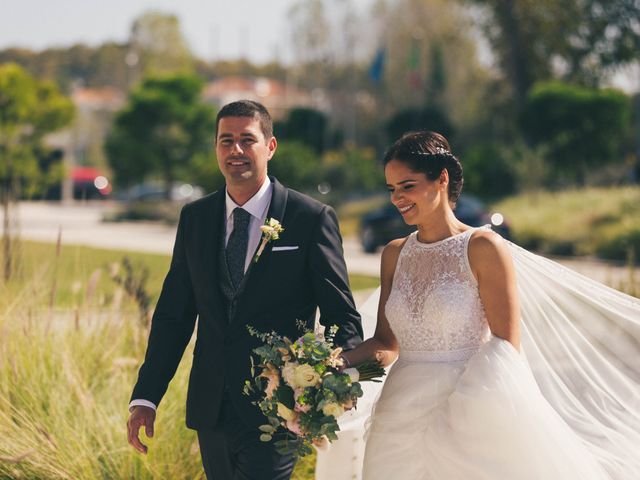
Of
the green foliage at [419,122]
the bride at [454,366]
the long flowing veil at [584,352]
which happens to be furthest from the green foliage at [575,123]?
the bride at [454,366]

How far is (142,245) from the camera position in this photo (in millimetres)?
24891

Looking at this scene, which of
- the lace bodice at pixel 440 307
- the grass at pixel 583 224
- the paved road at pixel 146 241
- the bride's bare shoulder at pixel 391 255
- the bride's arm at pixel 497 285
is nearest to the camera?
the bride's arm at pixel 497 285

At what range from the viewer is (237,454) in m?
3.49

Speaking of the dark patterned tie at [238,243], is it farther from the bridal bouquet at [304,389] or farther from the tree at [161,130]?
the tree at [161,130]

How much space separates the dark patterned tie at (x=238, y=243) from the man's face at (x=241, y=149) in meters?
0.13

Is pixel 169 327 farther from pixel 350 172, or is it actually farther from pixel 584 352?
pixel 350 172

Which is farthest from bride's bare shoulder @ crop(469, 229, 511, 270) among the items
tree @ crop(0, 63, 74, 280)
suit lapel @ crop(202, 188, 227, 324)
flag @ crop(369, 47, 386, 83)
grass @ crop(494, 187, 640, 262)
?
flag @ crop(369, 47, 386, 83)

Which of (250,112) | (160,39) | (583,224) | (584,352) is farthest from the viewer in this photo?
(160,39)

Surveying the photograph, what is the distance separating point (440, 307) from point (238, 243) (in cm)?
80

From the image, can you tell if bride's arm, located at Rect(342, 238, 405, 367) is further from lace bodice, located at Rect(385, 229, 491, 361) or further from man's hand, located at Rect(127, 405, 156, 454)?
man's hand, located at Rect(127, 405, 156, 454)

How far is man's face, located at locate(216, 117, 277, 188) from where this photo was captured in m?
3.54

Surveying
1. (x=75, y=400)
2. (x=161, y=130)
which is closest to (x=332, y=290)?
(x=75, y=400)

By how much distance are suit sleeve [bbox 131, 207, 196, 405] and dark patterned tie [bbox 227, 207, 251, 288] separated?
0.23m

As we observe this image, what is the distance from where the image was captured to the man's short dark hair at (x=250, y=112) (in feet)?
11.7
